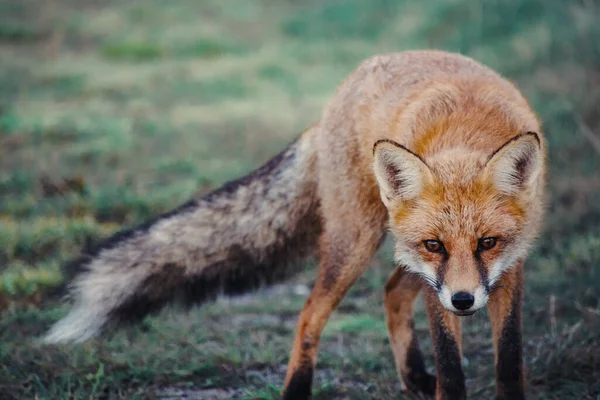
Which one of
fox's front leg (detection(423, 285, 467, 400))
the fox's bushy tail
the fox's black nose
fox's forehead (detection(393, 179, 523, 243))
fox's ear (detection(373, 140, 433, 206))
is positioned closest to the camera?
the fox's black nose

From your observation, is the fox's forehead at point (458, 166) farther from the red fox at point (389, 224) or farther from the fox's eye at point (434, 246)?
the fox's eye at point (434, 246)

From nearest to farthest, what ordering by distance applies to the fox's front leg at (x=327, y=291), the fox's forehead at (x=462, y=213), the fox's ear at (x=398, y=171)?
the fox's forehead at (x=462, y=213)
the fox's ear at (x=398, y=171)
the fox's front leg at (x=327, y=291)

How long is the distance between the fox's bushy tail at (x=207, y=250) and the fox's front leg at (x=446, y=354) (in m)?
1.11

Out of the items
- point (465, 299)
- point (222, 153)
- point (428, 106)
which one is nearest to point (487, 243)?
point (465, 299)

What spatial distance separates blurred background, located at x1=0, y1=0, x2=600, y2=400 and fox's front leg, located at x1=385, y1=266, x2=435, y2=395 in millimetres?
116

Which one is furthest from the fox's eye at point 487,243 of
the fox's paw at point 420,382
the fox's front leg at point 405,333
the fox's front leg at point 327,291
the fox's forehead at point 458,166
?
the fox's paw at point 420,382

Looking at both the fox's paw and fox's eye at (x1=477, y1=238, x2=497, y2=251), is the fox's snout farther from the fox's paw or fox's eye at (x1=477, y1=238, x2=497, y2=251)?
the fox's paw

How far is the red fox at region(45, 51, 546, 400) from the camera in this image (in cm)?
389

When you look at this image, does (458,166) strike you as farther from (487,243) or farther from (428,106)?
(428,106)

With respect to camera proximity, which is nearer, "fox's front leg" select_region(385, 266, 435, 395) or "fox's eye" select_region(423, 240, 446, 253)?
Answer: "fox's eye" select_region(423, 240, 446, 253)

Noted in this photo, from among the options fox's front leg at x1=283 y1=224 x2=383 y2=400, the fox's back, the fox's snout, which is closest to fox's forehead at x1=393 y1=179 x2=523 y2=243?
the fox's snout

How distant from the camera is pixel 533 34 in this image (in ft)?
39.2

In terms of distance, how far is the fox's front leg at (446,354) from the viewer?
13.9 feet

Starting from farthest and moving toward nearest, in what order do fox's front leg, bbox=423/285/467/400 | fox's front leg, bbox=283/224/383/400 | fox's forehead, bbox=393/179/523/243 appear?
1. fox's front leg, bbox=283/224/383/400
2. fox's front leg, bbox=423/285/467/400
3. fox's forehead, bbox=393/179/523/243
